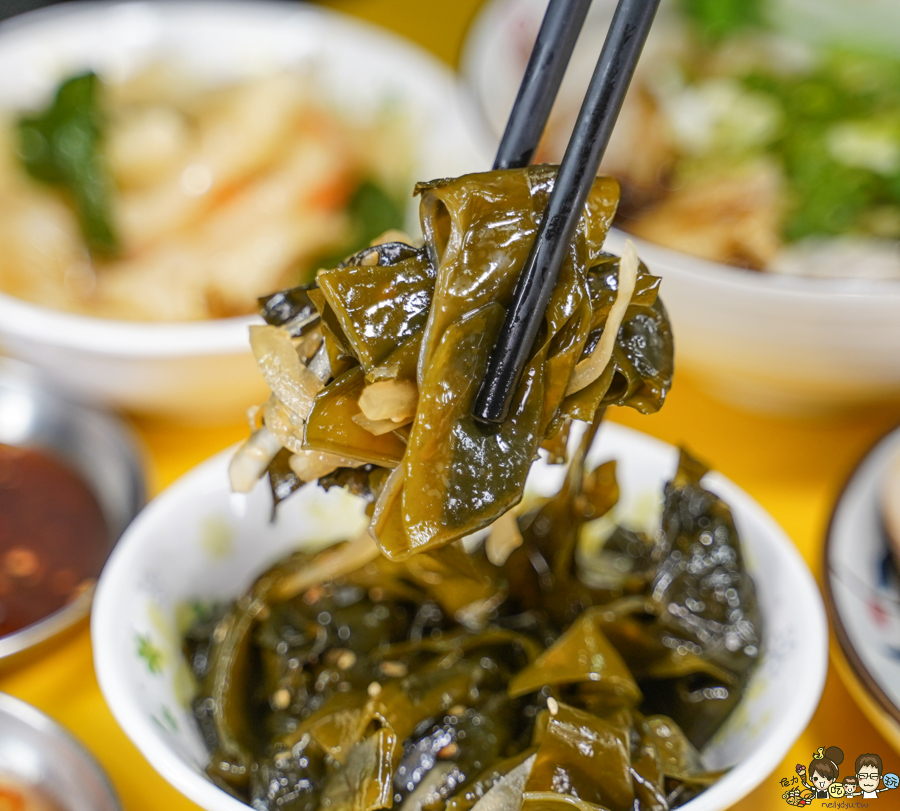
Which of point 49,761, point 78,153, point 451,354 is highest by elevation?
point 451,354

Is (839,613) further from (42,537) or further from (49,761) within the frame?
(42,537)

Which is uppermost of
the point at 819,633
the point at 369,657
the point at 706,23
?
the point at 706,23

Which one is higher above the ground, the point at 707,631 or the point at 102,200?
the point at 102,200

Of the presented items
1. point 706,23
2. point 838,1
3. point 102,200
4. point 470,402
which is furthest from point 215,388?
point 838,1

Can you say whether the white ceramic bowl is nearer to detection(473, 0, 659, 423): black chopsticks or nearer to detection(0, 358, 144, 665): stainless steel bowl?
detection(0, 358, 144, 665): stainless steel bowl

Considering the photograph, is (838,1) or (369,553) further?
(838,1)

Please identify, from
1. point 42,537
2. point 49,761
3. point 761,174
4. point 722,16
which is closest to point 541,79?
point 49,761

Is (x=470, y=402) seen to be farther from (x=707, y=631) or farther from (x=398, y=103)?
(x=398, y=103)

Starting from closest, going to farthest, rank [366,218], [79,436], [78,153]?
[79,436] → [78,153] → [366,218]
